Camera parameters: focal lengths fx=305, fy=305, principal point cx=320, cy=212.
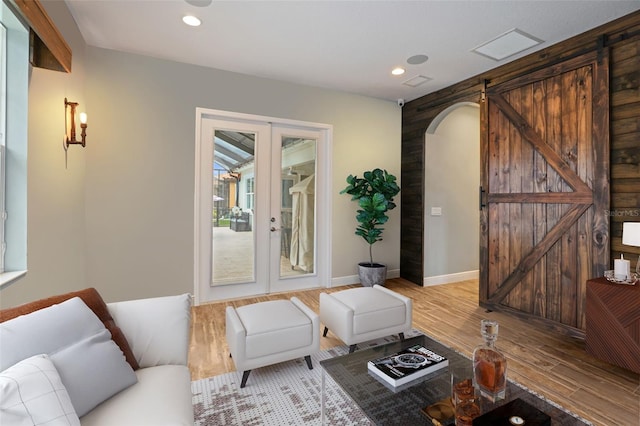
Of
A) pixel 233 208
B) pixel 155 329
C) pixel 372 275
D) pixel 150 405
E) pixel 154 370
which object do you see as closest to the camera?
pixel 150 405

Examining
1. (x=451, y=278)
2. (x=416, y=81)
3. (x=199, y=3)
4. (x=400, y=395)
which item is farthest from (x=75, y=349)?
(x=451, y=278)

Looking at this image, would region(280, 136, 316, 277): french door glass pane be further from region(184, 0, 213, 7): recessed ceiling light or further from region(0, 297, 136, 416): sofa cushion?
region(0, 297, 136, 416): sofa cushion

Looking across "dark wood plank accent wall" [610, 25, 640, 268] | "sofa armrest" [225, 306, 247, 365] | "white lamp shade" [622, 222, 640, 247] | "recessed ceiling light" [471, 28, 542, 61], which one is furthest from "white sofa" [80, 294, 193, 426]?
"recessed ceiling light" [471, 28, 542, 61]

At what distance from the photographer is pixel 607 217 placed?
103 inches

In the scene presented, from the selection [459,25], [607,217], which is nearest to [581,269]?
[607,217]

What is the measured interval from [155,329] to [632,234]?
3252 millimetres

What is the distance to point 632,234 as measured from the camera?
2248 mm

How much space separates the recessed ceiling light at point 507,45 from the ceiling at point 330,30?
65mm

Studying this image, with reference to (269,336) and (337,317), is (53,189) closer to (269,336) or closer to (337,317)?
(269,336)

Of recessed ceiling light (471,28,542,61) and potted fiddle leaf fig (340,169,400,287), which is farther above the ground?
recessed ceiling light (471,28,542,61)

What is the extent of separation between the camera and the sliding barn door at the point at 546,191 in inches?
106

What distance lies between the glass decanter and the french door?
309cm

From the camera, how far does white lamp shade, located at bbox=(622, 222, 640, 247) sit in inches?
87.4

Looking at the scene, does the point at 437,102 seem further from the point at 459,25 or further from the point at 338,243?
the point at 338,243
